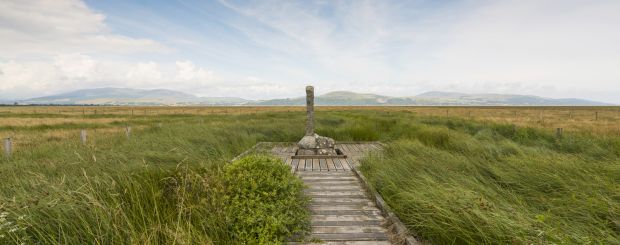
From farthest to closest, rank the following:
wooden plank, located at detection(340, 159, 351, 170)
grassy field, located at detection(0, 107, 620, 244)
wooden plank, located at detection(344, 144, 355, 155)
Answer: wooden plank, located at detection(344, 144, 355, 155)
wooden plank, located at detection(340, 159, 351, 170)
grassy field, located at detection(0, 107, 620, 244)

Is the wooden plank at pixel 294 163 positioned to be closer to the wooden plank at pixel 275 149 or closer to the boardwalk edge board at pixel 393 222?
the wooden plank at pixel 275 149

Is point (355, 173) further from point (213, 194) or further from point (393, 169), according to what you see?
point (213, 194)

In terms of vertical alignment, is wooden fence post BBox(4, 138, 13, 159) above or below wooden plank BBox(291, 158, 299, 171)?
above

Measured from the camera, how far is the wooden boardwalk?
4016 mm

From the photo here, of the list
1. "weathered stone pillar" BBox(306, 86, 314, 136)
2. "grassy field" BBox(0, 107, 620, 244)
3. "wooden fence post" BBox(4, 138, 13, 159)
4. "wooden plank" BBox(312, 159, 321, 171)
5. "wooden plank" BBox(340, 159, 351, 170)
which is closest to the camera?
"grassy field" BBox(0, 107, 620, 244)

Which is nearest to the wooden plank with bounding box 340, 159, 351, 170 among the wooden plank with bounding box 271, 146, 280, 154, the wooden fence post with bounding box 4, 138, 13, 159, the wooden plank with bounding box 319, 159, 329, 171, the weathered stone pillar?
the wooden plank with bounding box 319, 159, 329, 171

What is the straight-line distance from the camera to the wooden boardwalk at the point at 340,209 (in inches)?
158

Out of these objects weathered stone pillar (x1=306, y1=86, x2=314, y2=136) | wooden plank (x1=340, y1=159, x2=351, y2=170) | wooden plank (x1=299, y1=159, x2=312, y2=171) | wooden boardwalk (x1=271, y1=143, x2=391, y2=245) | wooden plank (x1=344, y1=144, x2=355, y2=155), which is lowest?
wooden boardwalk (x1=271, y1=143, x2=391, y2=245)

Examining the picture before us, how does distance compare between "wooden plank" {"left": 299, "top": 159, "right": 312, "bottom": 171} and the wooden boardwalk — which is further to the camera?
"wooden plank" {"left": 299, "top": 159, "right": 312, "bottom": 171}

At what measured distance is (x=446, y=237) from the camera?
3.61 meters

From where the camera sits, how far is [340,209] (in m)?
4.91

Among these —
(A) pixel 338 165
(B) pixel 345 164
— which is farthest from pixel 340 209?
(B) pixel 345 164

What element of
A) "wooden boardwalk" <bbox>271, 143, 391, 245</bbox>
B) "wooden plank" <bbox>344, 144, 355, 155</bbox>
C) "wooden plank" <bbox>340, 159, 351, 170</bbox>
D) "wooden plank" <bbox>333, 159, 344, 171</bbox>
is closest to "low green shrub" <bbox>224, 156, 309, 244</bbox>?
"wooden boardwalk" <bbox>271, 143, 391, 245</bbox>

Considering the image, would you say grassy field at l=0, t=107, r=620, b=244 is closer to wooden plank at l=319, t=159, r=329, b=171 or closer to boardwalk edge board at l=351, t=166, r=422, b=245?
boardwalk edge board at l=351, t=166, r=422, b=245
